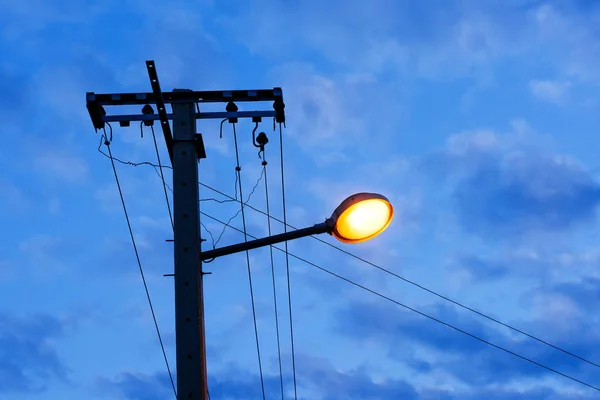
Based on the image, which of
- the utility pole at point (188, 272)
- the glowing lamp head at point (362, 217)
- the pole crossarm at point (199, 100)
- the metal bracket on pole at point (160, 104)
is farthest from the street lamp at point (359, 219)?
the pole crossarm at point (199, 100)

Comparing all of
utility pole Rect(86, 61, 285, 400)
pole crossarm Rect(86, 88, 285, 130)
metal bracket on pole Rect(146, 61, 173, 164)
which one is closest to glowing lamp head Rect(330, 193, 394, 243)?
utility pole Rect(86, 61, 285, 400)

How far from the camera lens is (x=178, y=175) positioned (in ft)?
20.4

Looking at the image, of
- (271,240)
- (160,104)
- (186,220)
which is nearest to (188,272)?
(186,220)

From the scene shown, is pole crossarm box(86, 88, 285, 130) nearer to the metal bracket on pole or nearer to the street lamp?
the metal bracket on pole

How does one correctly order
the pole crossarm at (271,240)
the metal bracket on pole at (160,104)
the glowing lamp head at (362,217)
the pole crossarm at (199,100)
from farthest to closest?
the pole crossarm at (199,100), the metal bracket on pole at (160,104), the pole crossarm at (271,240), the glowing lamp head at (362,217)

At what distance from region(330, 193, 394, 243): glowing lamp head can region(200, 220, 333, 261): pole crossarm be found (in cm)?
9

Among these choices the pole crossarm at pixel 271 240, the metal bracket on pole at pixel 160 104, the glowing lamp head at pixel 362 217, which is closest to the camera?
the glowing lamp head at pixel 362 217

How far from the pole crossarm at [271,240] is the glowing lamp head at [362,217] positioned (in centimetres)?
9

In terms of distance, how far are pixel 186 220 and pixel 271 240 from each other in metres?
0.70

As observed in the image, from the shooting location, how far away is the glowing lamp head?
552 centimetres

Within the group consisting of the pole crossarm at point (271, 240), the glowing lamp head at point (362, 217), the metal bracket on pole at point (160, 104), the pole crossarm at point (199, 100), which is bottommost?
the glowing lamp head at point (362, 217)

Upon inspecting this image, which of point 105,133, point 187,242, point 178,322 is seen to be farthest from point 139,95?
point 178,322

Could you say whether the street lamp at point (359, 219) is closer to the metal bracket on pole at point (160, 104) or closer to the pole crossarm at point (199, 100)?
the metal bracket on pole at point (160, 104)

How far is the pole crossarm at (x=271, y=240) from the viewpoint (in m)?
5.65
